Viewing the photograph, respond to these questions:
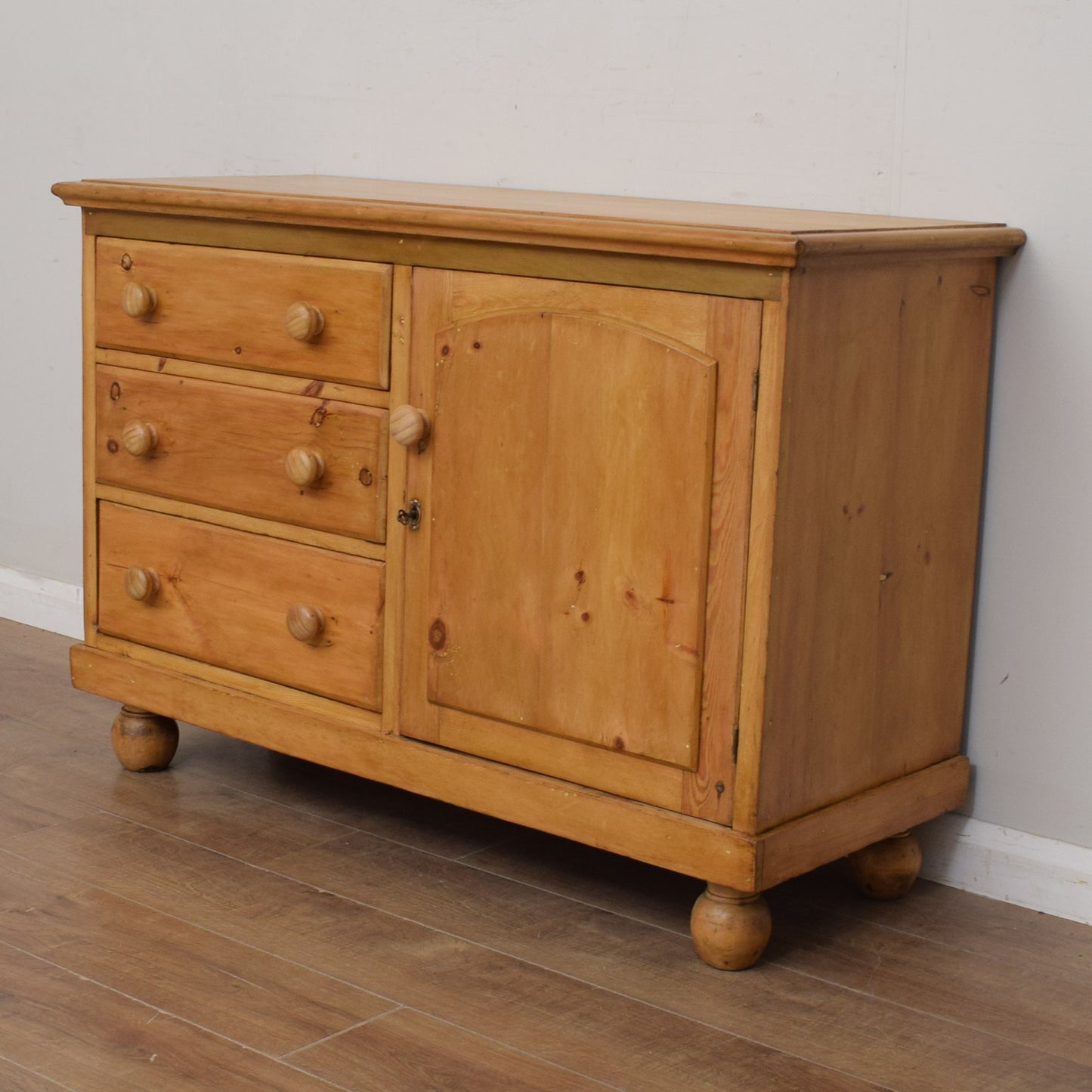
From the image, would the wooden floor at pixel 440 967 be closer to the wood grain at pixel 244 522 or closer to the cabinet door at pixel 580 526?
the cabinet door at pixel 580 526

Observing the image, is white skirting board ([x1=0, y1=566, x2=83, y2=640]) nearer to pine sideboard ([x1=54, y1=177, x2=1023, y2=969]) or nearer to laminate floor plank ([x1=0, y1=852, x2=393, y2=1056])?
pine sideboard ([x1=54, y1=177, x2=1023, y2=969])

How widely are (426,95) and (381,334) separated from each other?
27.3 inches

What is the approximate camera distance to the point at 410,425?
1927mm

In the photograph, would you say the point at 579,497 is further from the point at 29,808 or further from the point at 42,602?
the point at 42,602

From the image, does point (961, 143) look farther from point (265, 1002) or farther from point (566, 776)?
point (265, 1002)

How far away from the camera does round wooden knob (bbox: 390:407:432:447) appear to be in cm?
193

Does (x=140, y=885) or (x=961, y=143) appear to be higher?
(x=961, y=143)

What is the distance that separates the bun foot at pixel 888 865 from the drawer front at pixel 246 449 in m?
0.71

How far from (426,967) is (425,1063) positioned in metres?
0.21

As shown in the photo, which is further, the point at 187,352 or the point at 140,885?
the point at 187,352

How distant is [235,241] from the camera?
6.87 feet

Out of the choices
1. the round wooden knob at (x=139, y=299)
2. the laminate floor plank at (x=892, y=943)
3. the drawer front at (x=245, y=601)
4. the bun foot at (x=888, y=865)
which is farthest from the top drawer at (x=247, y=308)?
the bun foot at (x=888, y=865)

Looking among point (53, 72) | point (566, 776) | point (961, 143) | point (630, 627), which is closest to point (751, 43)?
point (961, 143)

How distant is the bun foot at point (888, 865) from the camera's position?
6.61 feet
